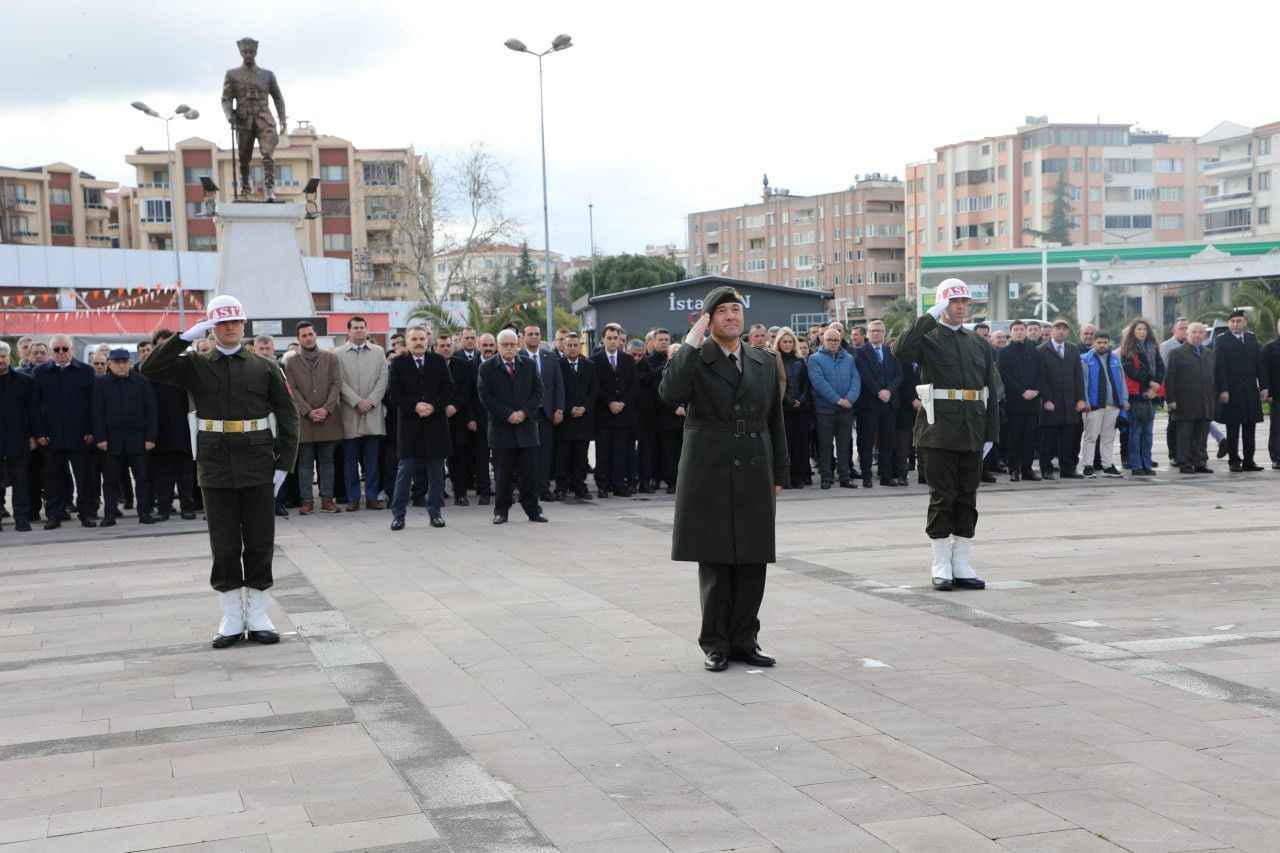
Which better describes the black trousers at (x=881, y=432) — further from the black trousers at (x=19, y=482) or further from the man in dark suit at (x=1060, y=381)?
the black trousers at (x=19, y=482)

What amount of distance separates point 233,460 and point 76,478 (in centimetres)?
824

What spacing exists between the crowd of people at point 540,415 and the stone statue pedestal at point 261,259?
3299 mm

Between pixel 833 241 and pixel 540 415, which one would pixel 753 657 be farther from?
pixel 833 241

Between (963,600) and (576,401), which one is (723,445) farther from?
(576,401)

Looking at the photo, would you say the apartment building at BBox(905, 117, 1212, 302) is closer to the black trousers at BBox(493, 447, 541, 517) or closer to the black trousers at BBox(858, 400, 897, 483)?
the black trousers at BBox(858, 400, 897, 483)

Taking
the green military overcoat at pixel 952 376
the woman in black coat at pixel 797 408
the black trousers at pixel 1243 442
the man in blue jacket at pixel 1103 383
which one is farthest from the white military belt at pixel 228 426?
the black trousers at pixel 1243 442

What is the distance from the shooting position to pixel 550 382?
54.1 ft

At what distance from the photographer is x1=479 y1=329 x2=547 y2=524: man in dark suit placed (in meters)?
14.5

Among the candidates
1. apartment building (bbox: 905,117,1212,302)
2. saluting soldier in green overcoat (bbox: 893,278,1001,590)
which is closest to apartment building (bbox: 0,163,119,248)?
apartment building (bbox: 905,117,1212,302)

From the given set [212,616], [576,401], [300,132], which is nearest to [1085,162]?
[300,132]

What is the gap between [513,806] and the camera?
5.18 meters

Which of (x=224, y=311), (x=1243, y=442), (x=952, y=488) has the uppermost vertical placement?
(x=224, y=311)

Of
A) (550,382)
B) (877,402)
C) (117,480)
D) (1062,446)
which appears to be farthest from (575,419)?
(1062,446)

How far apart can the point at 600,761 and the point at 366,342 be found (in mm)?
11584
